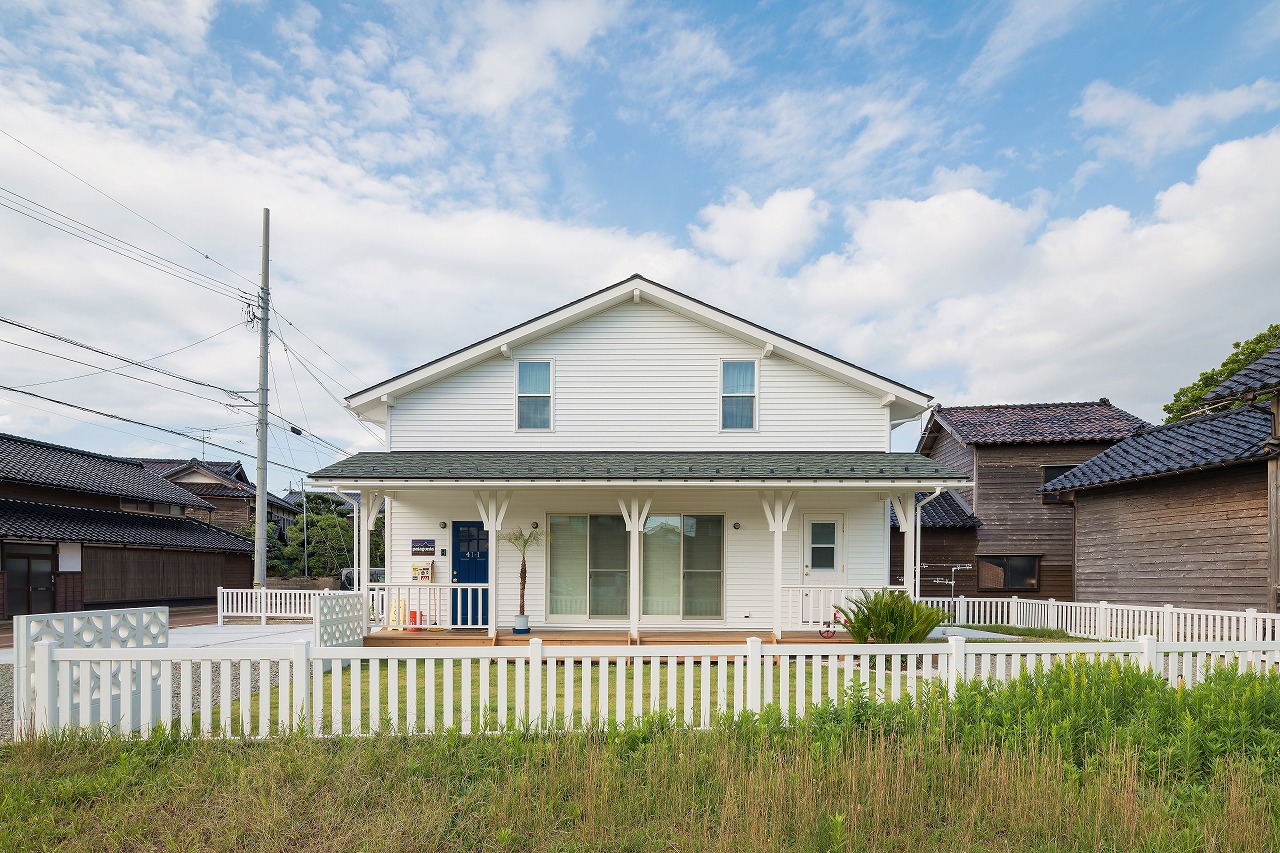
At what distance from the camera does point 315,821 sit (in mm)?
4039

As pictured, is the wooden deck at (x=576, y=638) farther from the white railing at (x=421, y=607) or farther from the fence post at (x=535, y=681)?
the fence post at (x=535, y=681)

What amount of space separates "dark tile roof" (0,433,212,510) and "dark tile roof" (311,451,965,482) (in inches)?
519

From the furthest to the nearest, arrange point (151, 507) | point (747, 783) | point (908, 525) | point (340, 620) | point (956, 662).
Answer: point (151, 507)
point (908, 525)
point (340, 620)
point (956, 662)
point (747, 783)

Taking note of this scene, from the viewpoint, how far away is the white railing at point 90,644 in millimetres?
5348

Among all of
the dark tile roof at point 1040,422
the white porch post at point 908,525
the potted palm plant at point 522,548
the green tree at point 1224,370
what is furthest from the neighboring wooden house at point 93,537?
the green tree at point 1224,370

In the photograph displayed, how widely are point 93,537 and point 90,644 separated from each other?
15.9 m

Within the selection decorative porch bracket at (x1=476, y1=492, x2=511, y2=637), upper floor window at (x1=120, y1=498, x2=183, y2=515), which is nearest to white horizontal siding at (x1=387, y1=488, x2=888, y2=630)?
decorative porch bracket at (x1=476, y1=492, x2=511, y2=637)

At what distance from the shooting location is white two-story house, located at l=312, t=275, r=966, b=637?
13.0 m

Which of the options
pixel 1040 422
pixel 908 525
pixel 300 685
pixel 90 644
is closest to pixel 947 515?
pixel 1040 422

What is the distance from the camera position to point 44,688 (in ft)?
17.3

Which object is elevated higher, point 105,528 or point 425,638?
point 105,528

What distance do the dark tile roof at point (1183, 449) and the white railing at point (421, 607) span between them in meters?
12.6

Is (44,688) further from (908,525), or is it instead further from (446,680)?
(908,525)

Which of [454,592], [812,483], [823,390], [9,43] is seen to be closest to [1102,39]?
[823,390]
